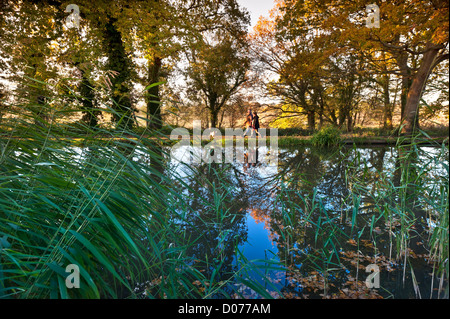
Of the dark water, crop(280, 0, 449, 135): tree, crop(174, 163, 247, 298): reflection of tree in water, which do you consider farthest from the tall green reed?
crop(280, 0, 449, 135): tree

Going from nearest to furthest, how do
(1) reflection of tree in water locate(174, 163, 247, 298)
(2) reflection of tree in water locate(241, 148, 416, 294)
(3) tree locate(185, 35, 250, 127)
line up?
(1) reflection of tree in water locate(174, 163, 247, 298), (2) reflection of tree in water locate(241, 148, 416, 294), (3) tree locate(185, 35, 250, 127)

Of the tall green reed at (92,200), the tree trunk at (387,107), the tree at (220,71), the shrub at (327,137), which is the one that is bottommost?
the tall green reed at (92,200)

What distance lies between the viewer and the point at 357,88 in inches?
628

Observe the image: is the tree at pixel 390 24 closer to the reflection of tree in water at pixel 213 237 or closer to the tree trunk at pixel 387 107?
the reflection of tree in water at pixel 213 237

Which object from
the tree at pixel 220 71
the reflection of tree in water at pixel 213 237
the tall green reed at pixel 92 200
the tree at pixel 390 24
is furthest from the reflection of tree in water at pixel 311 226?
the tree at pixel 220 71

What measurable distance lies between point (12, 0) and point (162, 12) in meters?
4.42

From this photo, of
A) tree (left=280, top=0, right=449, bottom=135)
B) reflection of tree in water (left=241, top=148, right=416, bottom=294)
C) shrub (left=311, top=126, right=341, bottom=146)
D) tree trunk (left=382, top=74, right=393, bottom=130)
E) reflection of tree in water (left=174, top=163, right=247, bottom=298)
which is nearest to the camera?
reflection of tree in water (left=174, top=163, right=247, bottom=298)

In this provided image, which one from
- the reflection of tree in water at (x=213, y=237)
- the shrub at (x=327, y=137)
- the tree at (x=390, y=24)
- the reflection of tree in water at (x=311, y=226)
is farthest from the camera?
the shrub at (x=327, y=137)

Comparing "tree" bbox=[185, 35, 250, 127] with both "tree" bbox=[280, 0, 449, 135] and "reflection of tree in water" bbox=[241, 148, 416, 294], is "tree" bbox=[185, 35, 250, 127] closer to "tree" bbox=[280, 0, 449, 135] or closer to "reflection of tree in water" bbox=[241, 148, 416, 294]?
"tree" bbox=[280, 0, 449, 135]

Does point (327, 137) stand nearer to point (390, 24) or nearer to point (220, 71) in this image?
point (390, 24)

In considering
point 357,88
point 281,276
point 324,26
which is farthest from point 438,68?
point 281,276

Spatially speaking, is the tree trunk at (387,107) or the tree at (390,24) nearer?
the tree at (390,24)

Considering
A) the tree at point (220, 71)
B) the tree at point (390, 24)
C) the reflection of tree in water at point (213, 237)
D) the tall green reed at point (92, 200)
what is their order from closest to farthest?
the tall green reed at point (92, 200) < the reflection of tree in water at point (213, 237) < the tree at point (390, 24) < the tree at point (220, 71)

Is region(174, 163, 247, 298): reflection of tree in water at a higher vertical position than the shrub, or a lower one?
lower
